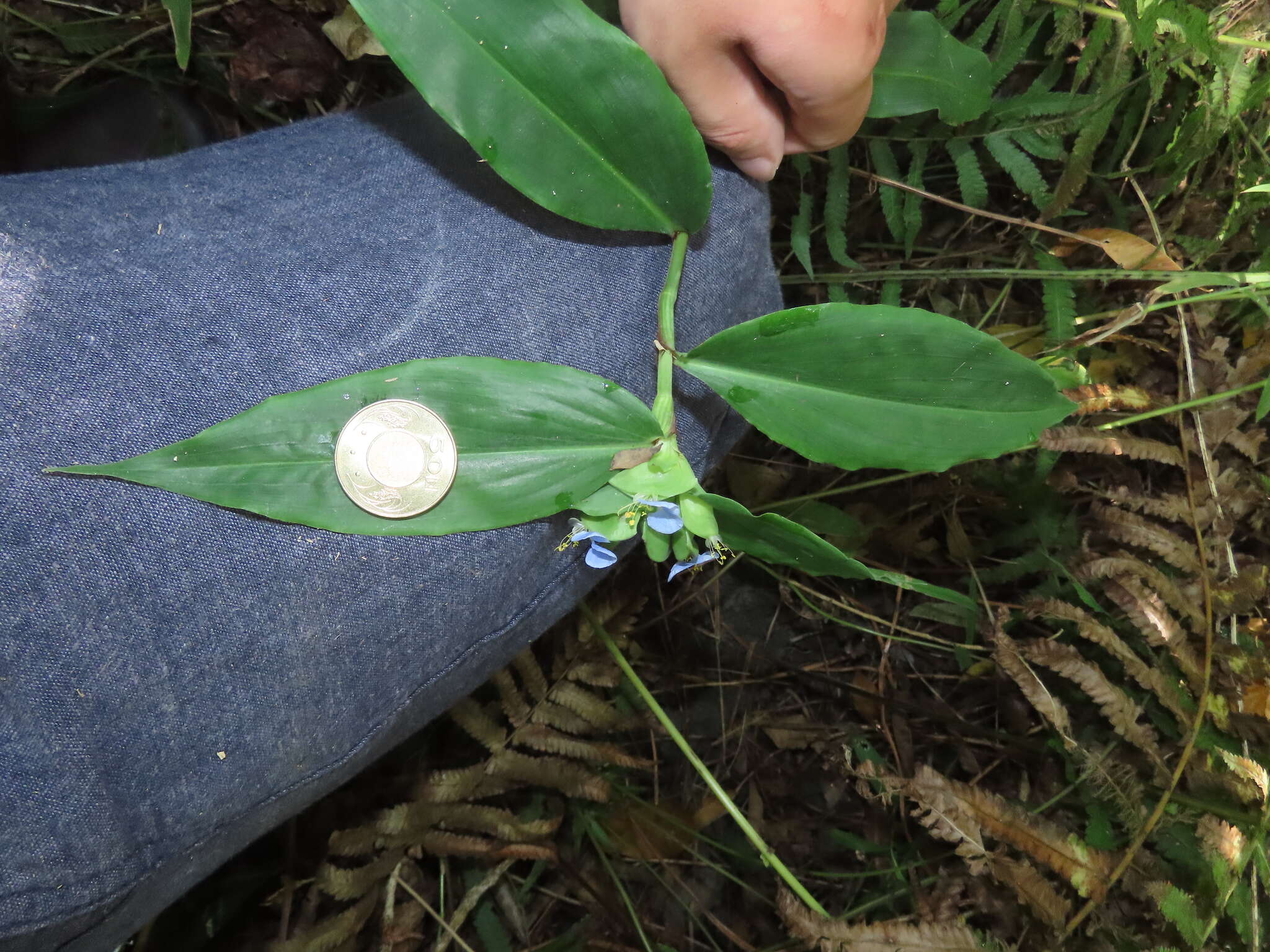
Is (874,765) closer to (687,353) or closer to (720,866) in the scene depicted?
(720,866)

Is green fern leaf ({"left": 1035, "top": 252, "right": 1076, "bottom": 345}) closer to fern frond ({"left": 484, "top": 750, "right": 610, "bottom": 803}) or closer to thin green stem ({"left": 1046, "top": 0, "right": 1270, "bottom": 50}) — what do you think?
thin green stem ({"left": 1046, "top": 0, "right": 1270, "bottom": 50})

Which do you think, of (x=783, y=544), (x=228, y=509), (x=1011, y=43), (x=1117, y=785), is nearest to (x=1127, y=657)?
(x=1117, y=785)

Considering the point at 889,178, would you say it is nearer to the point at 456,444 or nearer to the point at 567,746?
the point at 456,444

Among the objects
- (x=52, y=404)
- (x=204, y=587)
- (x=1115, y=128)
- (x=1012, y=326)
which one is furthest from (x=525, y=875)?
(x=1115, y=128)

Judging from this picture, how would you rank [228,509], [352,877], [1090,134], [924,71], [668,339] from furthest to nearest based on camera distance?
[352,877] < [1090,134] < [924,71] < [668,339] < [228,509]

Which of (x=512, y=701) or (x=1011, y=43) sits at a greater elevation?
(x=1011, y=43)

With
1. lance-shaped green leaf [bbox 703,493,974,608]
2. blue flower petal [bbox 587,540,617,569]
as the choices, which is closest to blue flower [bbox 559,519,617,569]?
blue flower petal [bbox 587,540,617,569]
